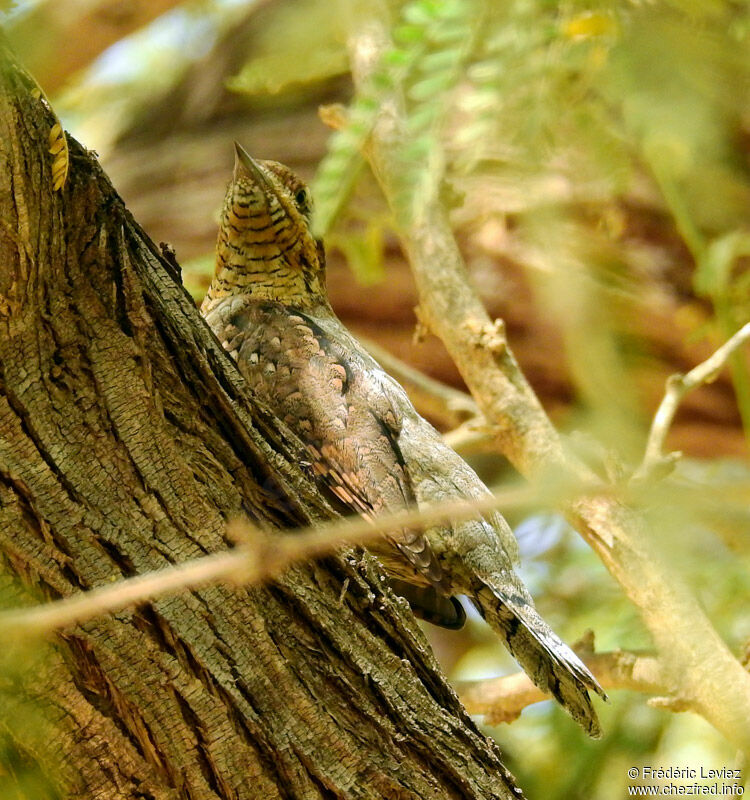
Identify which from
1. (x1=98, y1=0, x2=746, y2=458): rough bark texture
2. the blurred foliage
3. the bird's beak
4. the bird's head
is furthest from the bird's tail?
(x1=98, y1=0, x2=746, y2=458): rough bark texture

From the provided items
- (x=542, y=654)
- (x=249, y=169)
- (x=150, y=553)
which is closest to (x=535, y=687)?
(x=542, y=654)

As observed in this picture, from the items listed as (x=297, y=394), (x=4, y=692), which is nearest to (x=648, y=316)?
(x=297, y=394)

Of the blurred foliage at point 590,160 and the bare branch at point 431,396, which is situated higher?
the bare branch at point 431,396

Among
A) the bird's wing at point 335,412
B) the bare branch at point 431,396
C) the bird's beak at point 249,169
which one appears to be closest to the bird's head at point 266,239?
the bird's beak at point 249,169

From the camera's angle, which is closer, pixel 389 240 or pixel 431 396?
pixel 431 396

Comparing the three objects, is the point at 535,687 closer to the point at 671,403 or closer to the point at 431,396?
the point at 671,403

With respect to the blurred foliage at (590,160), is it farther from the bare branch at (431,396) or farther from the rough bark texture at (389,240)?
the rough bark texture at (389,240)
